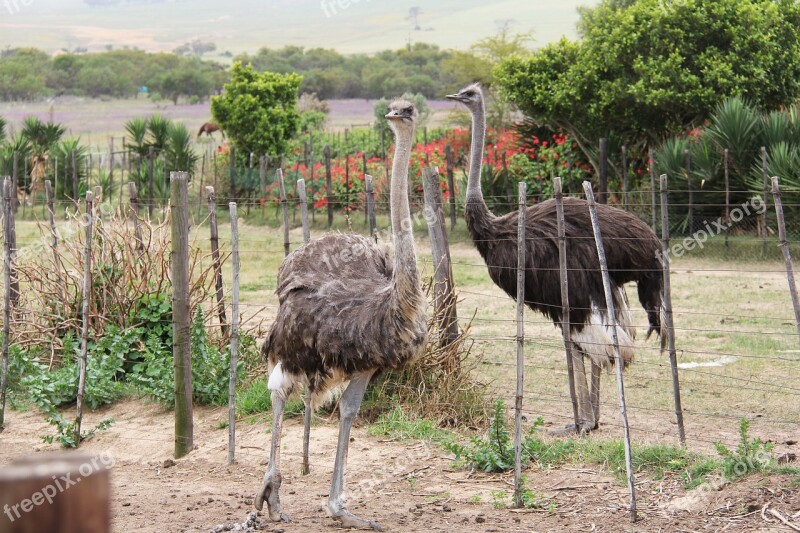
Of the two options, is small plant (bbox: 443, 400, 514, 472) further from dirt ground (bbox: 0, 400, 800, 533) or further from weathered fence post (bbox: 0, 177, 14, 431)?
weathered fence post (bbox: 0, 177, 14, 431)

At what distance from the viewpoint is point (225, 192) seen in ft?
63.2

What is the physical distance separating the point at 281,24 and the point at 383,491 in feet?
443

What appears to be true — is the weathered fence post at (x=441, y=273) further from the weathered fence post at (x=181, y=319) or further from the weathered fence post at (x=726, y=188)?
the weathered fence post at (x=726, y=188)

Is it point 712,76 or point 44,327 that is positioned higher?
point 712,76

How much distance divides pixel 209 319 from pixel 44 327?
4.12 feet

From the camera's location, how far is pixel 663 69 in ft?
46.4

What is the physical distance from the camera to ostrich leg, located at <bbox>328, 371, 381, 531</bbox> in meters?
4.77

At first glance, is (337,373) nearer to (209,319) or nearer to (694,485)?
(694,485)

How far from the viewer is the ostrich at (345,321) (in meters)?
4.68

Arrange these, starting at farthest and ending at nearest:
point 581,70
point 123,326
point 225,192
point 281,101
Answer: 1. point 281,101
2. point 225,192
3. point 581,70
4. point 123,326

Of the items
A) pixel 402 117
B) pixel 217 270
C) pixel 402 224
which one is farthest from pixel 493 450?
pixel 217 270

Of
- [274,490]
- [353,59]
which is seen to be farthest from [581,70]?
[353,59]

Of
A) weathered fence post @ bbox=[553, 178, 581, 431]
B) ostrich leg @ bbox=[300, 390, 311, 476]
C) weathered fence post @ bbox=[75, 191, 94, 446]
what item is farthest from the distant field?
weathered fence post @ bbox=[553, 178, 581, 431]

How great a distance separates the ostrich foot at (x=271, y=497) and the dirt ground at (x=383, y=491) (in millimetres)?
52
